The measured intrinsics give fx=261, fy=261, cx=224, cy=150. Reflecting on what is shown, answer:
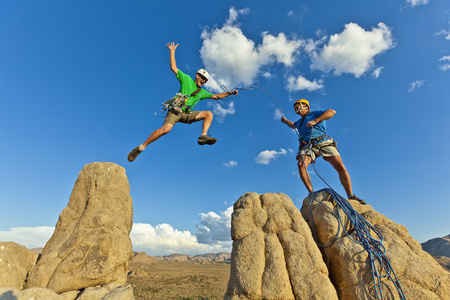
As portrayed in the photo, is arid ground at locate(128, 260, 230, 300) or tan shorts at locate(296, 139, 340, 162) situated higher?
tan shorts at locate(296, 139, 340, 162)

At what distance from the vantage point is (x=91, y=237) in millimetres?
6602

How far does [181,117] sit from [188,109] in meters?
0.31

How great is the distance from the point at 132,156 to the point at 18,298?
12.6 feet

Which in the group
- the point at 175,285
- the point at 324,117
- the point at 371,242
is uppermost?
the point at 324,117

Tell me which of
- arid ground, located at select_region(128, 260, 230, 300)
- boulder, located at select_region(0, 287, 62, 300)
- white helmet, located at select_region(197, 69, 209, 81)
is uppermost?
white helmet, located at select_region(197, 69, 209, 81)

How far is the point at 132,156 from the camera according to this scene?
7.37 m

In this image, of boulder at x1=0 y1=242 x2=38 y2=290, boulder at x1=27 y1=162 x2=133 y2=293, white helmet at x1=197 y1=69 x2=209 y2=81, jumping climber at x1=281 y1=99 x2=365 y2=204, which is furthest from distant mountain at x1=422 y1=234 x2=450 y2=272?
boulder at x1=0 y1=242 x2=38 y2=290

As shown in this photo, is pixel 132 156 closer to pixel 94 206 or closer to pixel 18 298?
pixel 94 206

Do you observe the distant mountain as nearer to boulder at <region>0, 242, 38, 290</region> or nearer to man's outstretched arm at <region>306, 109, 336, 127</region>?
man's outstretched arm at <region>306, 109, 336, 127</region>

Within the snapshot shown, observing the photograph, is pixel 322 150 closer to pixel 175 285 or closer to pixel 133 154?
pixel 133 154

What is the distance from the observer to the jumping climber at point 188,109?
24.1 feet

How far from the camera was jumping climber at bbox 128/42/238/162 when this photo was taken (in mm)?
7332

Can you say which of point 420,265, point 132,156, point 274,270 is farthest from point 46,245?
point 420,265

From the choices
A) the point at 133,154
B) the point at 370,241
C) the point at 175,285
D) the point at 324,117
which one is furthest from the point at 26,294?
the point at 175,285
